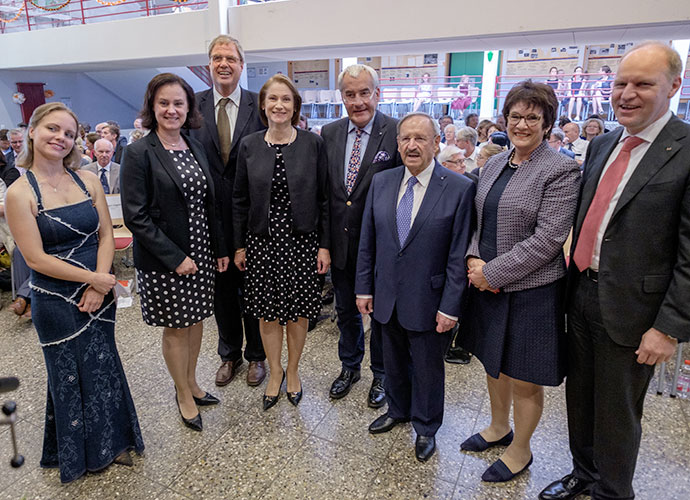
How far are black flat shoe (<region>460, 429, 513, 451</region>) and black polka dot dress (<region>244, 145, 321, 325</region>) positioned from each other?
1.01 m

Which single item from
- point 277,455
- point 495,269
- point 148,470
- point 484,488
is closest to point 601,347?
point 495,269

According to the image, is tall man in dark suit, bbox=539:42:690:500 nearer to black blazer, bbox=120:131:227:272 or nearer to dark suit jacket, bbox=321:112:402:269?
dark suit jacket, bbox=321:112:402:269

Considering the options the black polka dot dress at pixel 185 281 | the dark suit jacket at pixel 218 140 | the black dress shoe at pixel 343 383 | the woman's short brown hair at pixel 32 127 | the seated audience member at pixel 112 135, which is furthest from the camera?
the seated audience member at pixel 112 135

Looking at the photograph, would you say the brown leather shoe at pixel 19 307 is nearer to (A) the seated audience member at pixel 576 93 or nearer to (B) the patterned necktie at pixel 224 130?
(B) the patterned necktie at pixel 224 130

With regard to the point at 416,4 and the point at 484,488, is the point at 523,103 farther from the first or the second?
the point at 416,4

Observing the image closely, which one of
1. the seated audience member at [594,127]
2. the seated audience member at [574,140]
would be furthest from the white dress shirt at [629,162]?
the seated audience member at [574,140]

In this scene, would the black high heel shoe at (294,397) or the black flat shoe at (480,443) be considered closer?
the black flat shoe at (480,443)

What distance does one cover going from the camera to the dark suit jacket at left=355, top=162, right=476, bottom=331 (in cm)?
193

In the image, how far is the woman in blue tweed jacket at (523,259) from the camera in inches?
66.7

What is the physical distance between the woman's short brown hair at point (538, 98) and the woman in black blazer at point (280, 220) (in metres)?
1.04

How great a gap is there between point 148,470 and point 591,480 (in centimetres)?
199

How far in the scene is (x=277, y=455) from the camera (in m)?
2.25

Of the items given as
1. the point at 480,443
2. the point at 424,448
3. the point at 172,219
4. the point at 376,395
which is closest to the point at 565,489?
the point at 480,443

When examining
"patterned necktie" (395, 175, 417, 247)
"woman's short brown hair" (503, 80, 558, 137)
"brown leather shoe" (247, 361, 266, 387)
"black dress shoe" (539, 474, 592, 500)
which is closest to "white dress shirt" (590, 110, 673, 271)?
"woman's short brown hair" (503, 80, 558, 137)
